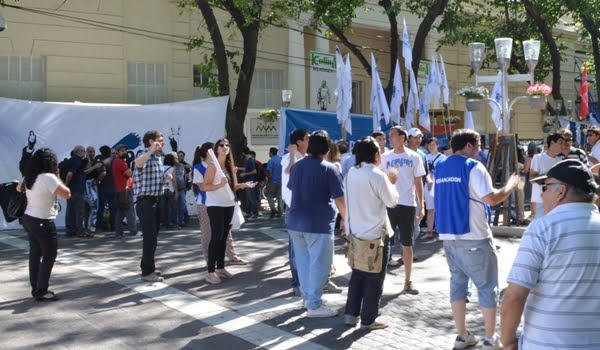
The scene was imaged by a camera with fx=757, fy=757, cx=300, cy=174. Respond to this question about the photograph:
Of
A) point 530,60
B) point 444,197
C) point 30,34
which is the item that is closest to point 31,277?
point 444,197

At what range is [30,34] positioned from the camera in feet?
69.3

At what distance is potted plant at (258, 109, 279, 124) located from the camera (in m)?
22.6

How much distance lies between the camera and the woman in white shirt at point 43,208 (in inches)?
300

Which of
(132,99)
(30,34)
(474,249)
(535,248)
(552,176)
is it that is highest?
(30,34)

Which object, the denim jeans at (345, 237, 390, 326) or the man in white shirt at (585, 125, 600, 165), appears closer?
the denim jeans at (345, 237, 390, 326)

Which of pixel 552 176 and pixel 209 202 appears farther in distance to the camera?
pixel 209 202

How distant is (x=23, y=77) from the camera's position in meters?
21.2

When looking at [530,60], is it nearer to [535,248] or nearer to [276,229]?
[276,229]

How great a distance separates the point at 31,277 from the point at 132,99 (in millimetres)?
15880

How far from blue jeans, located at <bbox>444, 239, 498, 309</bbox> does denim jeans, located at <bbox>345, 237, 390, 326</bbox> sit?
2.60ft

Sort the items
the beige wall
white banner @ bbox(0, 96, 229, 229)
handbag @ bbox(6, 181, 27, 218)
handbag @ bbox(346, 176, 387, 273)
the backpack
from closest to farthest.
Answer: handbag @ bbox(346, 176, 387, 273)
handbag @ bbox(6, 181, 27, 218)
white banner @ bbox(0, 96, 229, 229)
the backpack
the beige wall

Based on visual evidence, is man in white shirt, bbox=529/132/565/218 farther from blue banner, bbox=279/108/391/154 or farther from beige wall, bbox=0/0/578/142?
beige wall, bbox=0/0/578/142

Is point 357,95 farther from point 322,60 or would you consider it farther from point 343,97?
point 343,97

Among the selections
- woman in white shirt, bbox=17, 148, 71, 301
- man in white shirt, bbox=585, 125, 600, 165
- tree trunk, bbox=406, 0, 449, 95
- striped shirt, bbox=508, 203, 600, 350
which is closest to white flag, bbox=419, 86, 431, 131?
tree trunk, bbox=406, 0, 449, 95
